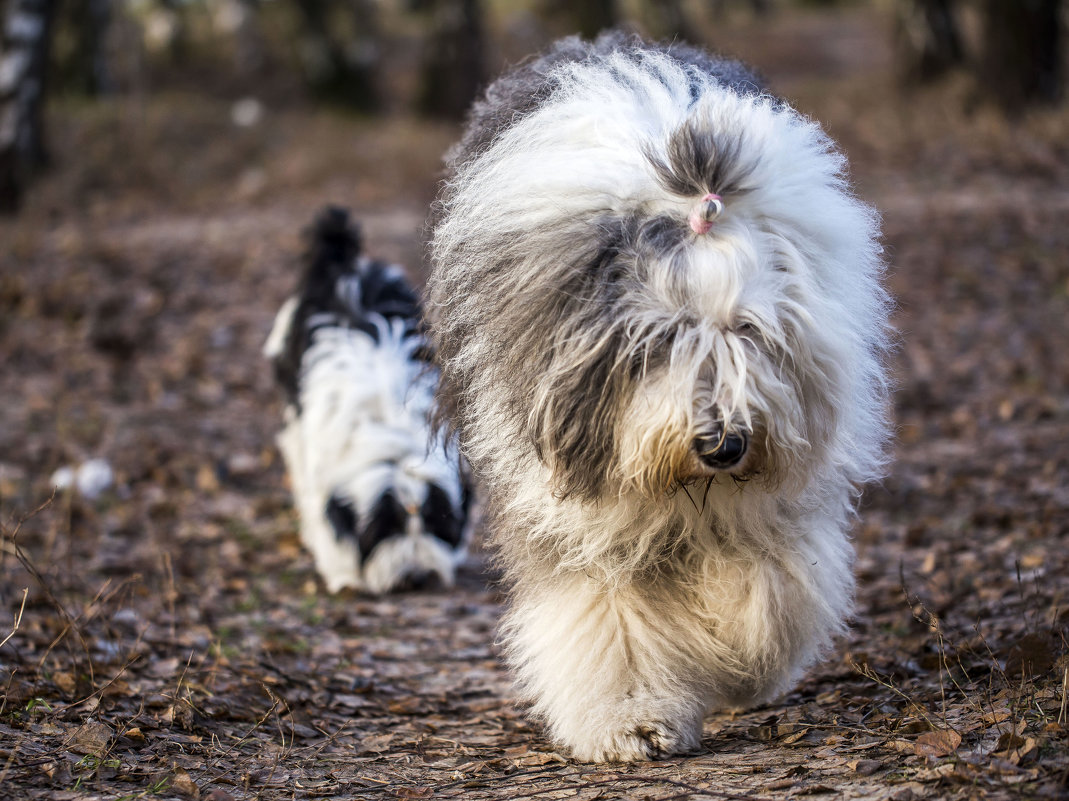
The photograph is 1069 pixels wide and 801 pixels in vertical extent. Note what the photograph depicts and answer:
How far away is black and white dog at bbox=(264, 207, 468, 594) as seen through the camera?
534cm

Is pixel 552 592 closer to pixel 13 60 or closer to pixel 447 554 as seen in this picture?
pixel 447 554

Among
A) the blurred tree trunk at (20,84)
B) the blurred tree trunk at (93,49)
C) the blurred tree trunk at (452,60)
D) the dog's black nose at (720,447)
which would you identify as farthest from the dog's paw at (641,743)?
the blurred tree trunk at (93,49)

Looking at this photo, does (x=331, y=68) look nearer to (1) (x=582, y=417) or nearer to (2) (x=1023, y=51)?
(2) (x=1023, y=51)

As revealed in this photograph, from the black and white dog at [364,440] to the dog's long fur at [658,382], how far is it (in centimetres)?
184

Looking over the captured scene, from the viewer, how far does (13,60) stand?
11500 mm

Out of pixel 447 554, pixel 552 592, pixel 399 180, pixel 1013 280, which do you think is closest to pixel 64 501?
pixel 447 554

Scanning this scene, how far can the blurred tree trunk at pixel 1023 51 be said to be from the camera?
12109 millimetres

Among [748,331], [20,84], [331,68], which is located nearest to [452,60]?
[331,68]

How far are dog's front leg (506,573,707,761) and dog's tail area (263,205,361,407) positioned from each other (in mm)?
2827

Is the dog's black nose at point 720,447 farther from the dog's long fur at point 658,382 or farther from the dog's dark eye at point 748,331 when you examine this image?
the dog's dark eye at point 748,331

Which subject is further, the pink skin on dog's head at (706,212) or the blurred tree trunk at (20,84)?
the blurred tree trunk at (20,84)

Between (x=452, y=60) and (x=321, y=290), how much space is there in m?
11.5

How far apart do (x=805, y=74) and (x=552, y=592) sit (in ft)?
66.0

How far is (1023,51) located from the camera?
12.3 metres
